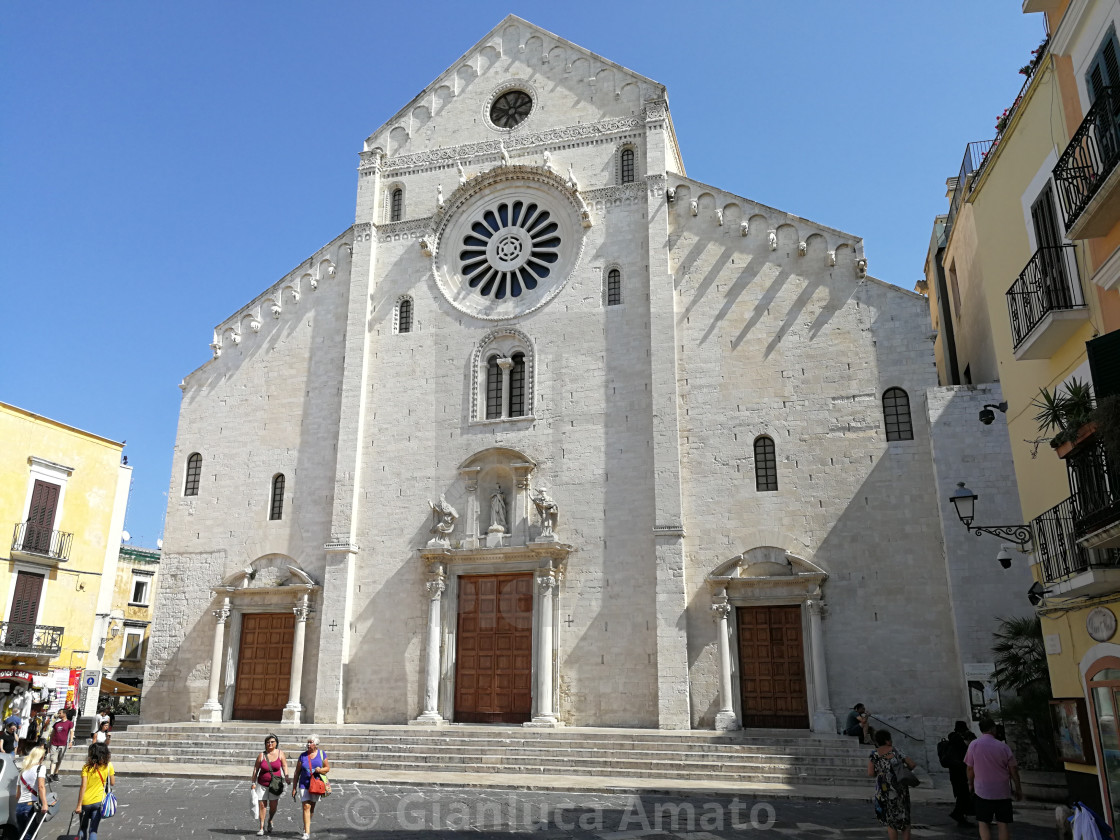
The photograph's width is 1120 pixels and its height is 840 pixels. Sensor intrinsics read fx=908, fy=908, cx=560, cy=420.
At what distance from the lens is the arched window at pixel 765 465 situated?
19531 mm

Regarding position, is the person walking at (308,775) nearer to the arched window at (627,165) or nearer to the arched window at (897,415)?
the arched window at (897,415)

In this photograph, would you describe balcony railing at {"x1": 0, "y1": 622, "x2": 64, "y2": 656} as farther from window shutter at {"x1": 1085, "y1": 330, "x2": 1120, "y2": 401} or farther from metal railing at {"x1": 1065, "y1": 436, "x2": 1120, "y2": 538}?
window shutter at {"x1": 1085, "y1": 330, "x2": 1120, "y2": 401}

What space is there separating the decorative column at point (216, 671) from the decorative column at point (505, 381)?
8.24m

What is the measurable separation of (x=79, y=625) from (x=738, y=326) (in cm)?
2015

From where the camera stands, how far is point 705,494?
19.8m

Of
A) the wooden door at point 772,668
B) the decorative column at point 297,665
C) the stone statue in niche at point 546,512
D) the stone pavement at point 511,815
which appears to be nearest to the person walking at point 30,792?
the stone pavement at point 511,815

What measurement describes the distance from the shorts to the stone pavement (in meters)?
1.62

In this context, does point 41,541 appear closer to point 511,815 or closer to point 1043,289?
point 511,815

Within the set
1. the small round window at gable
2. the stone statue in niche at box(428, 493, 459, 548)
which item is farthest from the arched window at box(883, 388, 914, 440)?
the small round window at gable

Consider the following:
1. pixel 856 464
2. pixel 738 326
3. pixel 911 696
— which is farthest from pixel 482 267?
pixel 911 696

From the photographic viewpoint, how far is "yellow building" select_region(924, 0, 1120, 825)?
889 cm

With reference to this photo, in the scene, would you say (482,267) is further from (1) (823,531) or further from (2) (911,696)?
(2) (911,696)

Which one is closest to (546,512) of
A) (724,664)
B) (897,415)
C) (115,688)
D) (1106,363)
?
(724,664)

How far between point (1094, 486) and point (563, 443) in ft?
43.1
